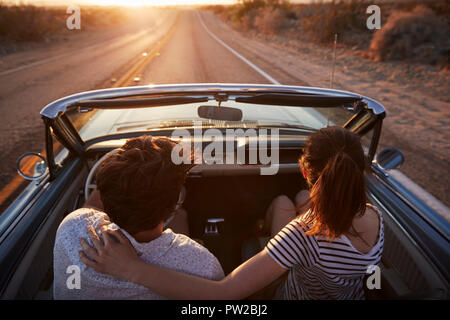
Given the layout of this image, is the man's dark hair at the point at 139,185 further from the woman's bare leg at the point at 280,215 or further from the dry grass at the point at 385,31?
the dry grass at the point at 385,31

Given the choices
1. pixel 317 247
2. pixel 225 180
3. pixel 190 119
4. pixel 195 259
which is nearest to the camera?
pixel 195 259

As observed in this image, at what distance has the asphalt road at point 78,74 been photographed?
20.5 feet

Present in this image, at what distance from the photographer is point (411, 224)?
1743 mm

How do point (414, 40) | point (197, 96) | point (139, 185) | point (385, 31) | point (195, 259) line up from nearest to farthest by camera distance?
point (139, 185), point (195, 259), point (197, 96), point (414, 40), point (385, 31)

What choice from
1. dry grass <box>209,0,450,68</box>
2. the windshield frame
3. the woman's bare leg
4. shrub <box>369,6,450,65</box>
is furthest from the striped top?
shrub <box>369,6,450,65</box>

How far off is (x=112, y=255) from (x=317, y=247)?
33.9 inches

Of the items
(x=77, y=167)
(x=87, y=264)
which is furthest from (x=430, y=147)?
(x=87, y=264)

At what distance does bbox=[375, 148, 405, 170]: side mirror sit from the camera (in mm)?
2217

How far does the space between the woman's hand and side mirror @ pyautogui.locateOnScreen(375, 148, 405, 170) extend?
1.81 metres

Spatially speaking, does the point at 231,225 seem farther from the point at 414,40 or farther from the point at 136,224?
the point at 414,40

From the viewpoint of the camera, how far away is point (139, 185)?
45.0 inches

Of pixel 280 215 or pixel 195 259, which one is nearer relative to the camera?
pixel 195 259

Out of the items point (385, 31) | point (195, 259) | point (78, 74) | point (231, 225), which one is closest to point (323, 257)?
point (195, 259)

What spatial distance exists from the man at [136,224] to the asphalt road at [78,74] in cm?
370
